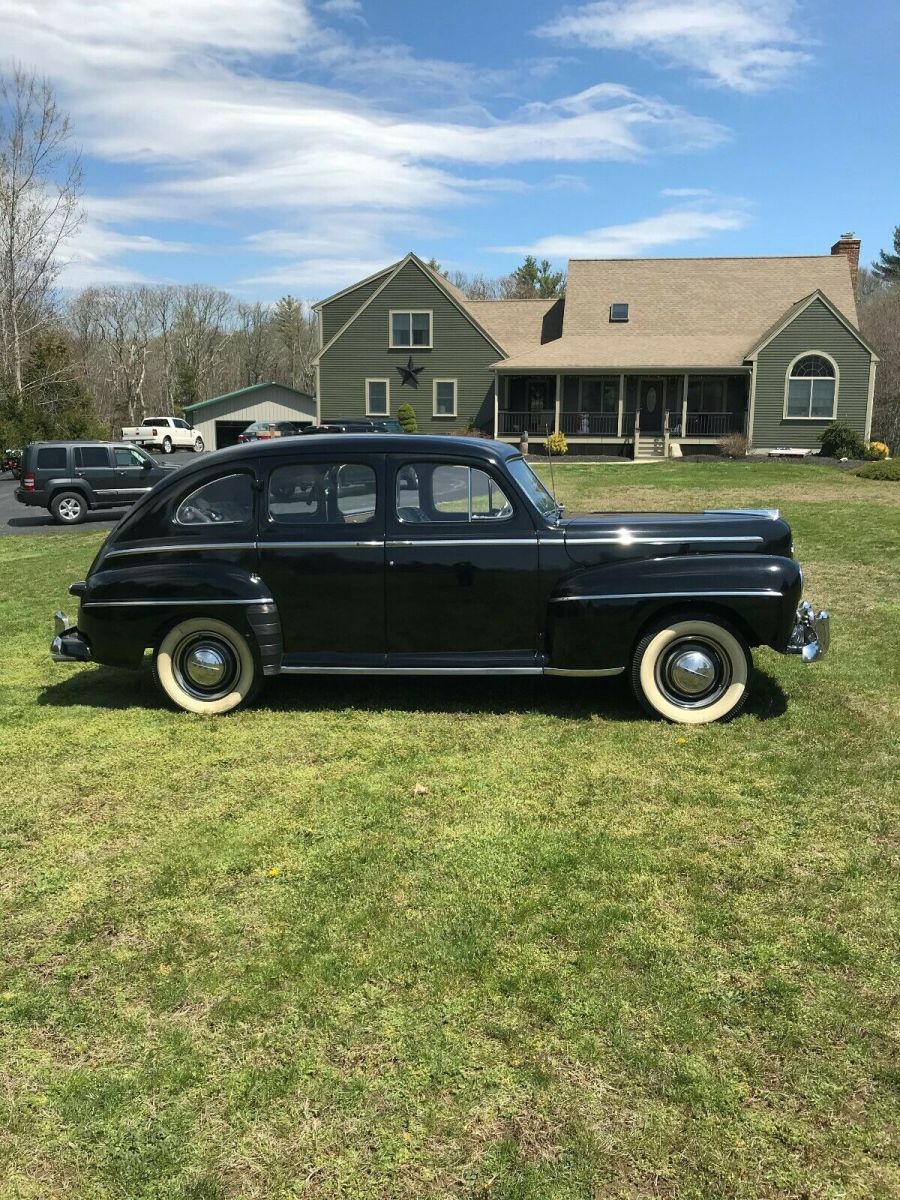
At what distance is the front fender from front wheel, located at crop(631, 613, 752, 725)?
10cm

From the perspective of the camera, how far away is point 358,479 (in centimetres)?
600

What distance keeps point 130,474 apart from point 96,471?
28.0 inches

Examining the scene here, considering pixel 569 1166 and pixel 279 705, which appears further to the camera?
pixel 279 705

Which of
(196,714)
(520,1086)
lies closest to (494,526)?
(196,714)

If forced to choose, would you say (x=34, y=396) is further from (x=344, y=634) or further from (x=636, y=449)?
(x=344, y=634)

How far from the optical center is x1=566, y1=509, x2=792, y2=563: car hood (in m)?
5.81

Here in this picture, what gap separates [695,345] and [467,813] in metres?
35.2

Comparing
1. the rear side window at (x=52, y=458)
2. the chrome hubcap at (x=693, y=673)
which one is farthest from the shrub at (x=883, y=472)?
the chrome hubcap at (x=693, y=673)

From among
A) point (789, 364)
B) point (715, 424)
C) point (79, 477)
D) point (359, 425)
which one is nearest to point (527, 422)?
point (715, 424)

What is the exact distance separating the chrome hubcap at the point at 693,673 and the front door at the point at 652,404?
3260 centimetres

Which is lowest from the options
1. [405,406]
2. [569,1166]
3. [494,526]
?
[569,1166]

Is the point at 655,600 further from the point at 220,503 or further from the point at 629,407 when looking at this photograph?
the point at 629,407

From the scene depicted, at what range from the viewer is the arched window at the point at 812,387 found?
34.9 meters

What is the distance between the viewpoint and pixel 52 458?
1980 centimetres
